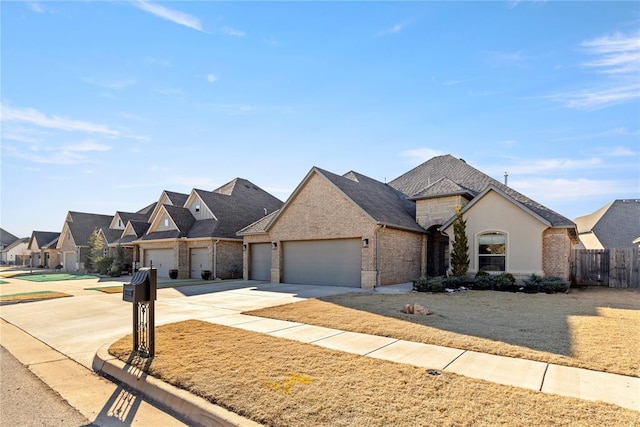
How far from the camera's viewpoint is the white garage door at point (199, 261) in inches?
1008

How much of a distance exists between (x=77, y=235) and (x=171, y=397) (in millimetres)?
41599

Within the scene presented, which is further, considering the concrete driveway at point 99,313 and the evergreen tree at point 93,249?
the evergreen tree at point 93,249

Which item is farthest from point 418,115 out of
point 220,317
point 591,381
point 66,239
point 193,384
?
point 66,239

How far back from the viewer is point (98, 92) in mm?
12086

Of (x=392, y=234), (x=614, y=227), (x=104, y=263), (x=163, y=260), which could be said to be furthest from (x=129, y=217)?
(x=614, y=227)

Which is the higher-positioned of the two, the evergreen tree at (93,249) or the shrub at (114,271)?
the evergreen tree at (93,249)

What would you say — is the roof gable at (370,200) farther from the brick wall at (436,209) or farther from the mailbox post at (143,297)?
the mailbox post at (143,297)

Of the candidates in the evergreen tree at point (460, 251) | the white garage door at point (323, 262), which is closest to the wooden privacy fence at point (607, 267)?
the evergreen tree at point (460, 251)

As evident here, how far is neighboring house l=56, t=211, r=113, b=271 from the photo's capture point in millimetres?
38406

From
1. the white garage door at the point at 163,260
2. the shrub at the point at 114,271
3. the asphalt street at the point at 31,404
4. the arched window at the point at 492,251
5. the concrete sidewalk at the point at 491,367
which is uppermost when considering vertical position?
the arched window at the point at 492,251

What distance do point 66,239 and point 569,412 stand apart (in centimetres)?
4851

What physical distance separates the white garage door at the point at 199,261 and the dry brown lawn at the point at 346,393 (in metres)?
19.7

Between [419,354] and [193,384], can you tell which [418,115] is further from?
[193,384]

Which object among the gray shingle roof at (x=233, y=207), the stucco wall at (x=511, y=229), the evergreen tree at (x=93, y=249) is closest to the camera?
the stucco wall at (x=511, y=229)
